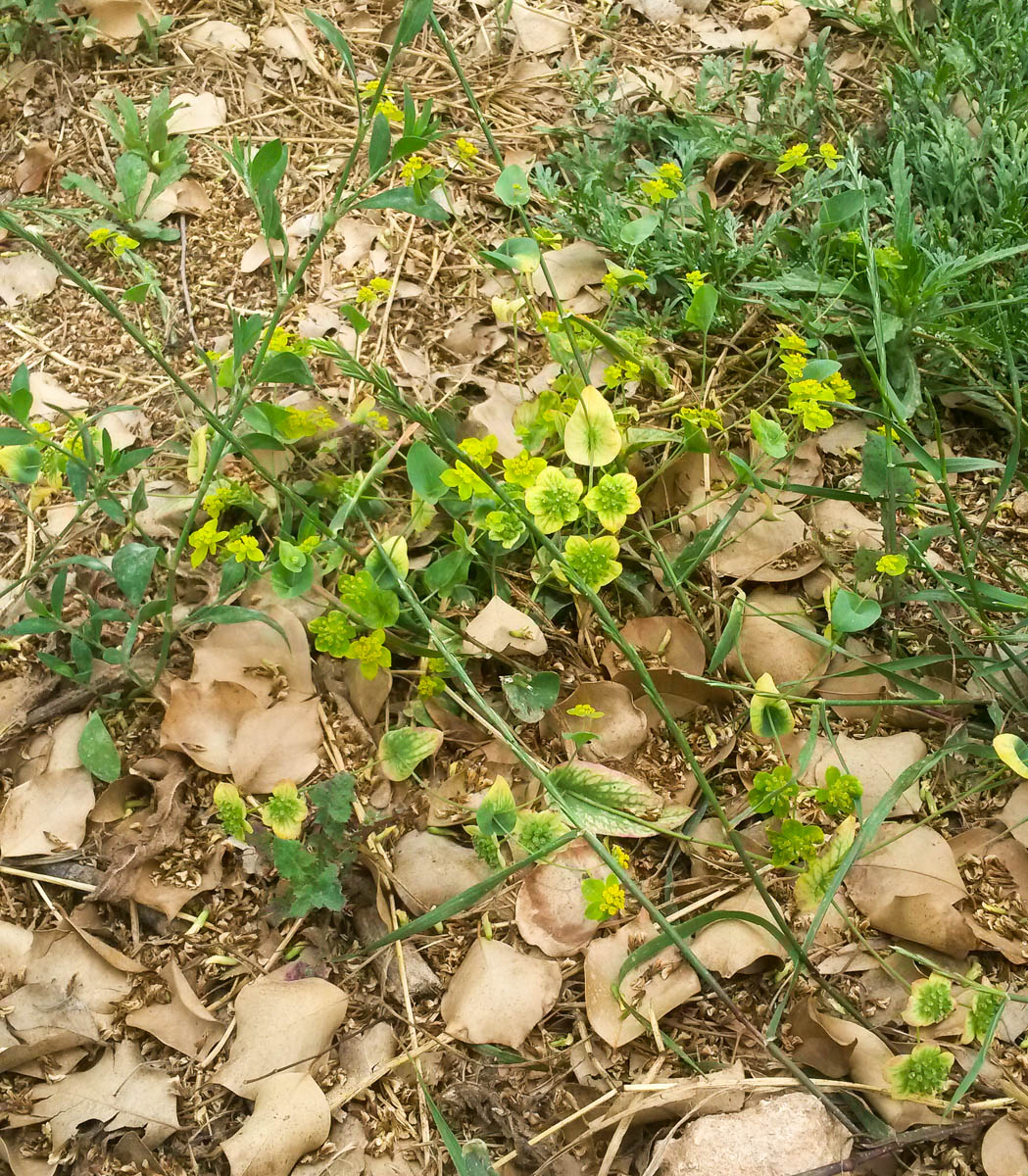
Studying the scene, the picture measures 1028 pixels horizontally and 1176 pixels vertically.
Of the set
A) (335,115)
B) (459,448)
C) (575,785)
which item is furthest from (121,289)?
(575,785)

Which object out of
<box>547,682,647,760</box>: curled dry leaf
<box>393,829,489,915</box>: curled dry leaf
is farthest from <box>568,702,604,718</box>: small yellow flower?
<box>393,829,489,915</box>: curled dry leaf

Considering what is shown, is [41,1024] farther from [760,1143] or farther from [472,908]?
[760,1143]

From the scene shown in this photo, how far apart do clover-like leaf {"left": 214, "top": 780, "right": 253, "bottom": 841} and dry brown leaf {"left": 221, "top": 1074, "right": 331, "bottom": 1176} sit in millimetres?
309

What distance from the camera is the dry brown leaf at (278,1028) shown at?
1.14 meters

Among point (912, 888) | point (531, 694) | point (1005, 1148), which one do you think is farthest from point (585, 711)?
point (1005, 1148)

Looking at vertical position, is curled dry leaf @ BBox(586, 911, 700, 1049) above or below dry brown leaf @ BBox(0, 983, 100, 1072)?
above

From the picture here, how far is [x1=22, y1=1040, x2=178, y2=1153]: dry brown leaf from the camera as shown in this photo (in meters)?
1.12

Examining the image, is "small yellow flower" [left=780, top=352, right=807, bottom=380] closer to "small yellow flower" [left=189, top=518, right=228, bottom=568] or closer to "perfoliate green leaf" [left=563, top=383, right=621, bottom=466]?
"perfoliate green leaf" [left=563, top=383, right=621, bottom=466]

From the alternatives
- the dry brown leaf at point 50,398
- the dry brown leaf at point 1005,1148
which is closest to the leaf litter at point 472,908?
the dry brown leaf at point 1005,1148

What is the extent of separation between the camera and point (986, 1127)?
43.0 inches

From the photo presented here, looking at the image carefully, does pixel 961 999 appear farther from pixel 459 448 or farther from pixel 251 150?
pixel 251 150

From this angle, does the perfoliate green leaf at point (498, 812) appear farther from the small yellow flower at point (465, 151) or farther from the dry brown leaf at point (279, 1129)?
the small yellow flower at point (465, 151)

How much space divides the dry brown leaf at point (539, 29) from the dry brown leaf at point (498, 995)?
1.96m

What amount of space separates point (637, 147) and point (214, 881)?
65.4 inches
